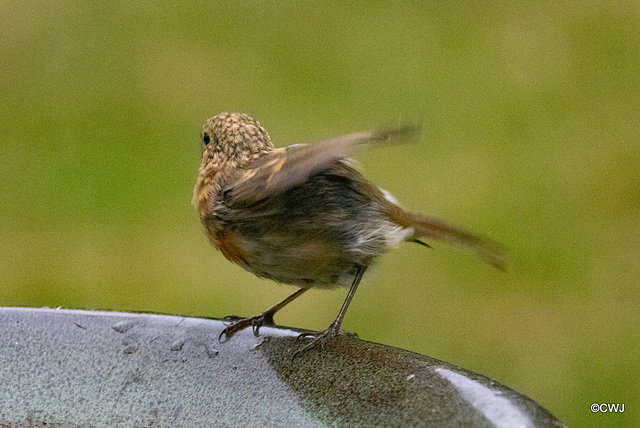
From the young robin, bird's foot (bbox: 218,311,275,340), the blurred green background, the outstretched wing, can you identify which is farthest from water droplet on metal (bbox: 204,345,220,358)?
the blurred green background

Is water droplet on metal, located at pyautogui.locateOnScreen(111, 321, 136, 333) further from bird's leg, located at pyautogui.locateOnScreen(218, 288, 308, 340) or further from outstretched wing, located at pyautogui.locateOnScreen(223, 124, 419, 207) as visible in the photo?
outstretched wing, located at pyautogui.locateOnScreen(223, 124, 419, 207)

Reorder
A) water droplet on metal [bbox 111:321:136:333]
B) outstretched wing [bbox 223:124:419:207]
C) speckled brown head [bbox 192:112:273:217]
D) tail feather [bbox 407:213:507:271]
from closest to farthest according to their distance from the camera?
outstretched wing [bbox 223:124:419:207] → water droplet on metal [bbox 111:321:136:333] → speckled brown head [bbox 192:112:273:217] → tail feather [bbox 407:213:507:271]

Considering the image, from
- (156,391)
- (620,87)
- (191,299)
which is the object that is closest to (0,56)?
(191,299)

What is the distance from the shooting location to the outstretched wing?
2.13 metres

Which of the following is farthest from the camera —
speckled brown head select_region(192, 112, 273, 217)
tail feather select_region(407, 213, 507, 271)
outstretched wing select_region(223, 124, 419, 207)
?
tail feather select_region(407, 213, 507, 271)

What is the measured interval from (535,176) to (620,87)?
1076 mm

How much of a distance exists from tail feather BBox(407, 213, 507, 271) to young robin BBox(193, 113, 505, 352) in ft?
0.08

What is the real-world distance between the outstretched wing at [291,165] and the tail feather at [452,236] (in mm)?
572

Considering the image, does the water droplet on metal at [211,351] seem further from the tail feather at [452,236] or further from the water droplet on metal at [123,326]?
the tail feather at [452,236]

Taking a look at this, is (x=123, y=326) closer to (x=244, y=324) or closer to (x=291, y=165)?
(x=244, y=324)

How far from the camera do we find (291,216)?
8.65 ft

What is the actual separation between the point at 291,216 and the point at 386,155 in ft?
10.4

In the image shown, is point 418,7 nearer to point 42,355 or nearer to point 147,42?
point 147,42

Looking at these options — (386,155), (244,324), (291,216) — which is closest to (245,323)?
(244,324)
